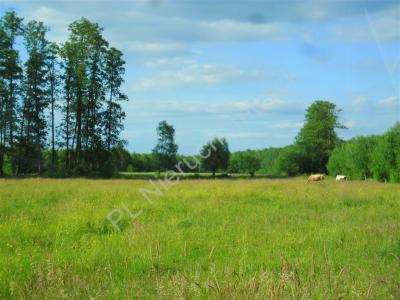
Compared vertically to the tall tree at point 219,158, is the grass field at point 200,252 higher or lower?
lower

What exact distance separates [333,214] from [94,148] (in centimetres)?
3353

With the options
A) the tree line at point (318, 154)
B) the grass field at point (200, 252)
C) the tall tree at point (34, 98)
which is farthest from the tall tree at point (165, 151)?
the grass field at point (200, 252)

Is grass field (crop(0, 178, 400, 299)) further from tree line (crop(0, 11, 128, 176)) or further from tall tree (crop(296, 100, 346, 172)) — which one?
tall tree (crop(296, 100, 346, 172))

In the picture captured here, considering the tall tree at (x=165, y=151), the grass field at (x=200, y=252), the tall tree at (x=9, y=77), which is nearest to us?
the grass field at (x=200, y=252)

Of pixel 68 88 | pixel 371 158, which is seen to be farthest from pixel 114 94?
pixel 371 158

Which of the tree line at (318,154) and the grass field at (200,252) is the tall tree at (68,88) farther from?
the grass field at (200,252)

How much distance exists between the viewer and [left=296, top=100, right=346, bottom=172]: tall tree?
80.2 metres

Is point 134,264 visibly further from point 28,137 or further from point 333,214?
point 28,137

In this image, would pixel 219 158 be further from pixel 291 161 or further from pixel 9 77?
pixel 9 77

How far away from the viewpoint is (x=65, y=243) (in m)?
8.24

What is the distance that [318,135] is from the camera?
3194 inches

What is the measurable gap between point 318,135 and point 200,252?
3018 inches

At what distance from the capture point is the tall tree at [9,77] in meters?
36.6

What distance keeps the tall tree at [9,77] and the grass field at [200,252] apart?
24.8 meters
